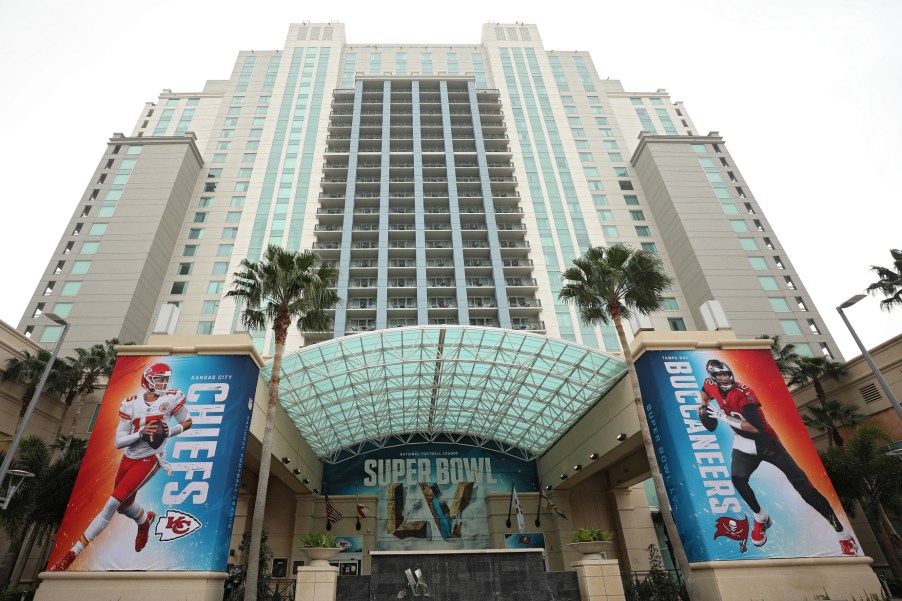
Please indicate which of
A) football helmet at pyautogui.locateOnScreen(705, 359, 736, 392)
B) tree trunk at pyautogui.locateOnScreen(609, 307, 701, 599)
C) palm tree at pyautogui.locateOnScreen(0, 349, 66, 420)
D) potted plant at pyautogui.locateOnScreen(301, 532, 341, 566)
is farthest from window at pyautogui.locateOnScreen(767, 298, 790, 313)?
palm tree at pyautogui.locateOnScreen(0, 349, 66, 420)

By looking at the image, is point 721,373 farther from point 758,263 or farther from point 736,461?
point 758,263

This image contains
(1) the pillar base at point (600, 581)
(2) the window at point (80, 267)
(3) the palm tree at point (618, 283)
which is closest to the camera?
(1) the pillar base at point (600, 581)

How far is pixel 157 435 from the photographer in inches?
736

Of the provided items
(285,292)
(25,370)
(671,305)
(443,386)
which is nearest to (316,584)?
(285,292)

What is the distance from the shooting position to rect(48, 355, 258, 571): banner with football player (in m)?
16.8

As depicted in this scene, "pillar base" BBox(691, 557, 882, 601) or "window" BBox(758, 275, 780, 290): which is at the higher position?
"window" BBox(758, 275, 780, 290)

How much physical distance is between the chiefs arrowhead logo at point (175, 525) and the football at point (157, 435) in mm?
2583

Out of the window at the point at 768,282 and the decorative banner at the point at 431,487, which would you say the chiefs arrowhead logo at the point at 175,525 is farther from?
the window at the point at 768,282

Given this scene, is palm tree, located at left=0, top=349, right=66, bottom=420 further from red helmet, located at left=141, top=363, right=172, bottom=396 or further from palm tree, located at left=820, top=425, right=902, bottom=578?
palm tree, located at left=820, top=425, right=902, bottom=578

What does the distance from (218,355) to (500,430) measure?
910 inches

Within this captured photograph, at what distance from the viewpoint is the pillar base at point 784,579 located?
16.9 meters

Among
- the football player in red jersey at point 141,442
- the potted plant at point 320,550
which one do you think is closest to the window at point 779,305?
the potted plant at point 320,550

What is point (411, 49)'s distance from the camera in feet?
255

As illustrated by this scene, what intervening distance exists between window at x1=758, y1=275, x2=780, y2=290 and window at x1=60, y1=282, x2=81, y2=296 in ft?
215
